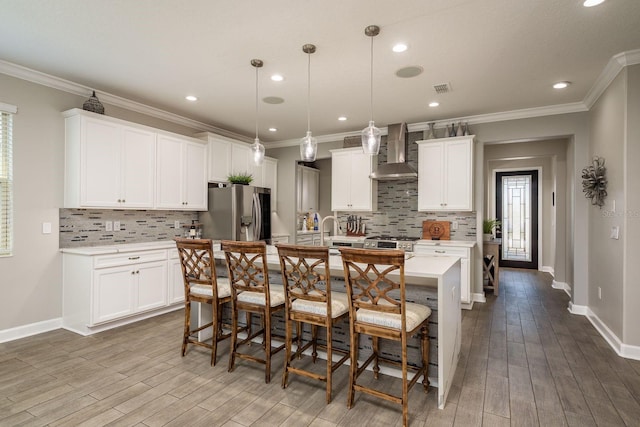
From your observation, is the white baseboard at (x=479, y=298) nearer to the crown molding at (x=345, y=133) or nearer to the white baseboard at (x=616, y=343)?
the white baseboard at (x=616, y=343)

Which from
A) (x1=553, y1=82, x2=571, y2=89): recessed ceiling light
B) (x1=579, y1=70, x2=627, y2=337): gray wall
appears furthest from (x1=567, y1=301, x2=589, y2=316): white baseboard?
(x1=553, y1=82, x2=571, y2=89): recessed ceiling light

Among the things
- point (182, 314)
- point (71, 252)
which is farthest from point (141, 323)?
point (71, 252)

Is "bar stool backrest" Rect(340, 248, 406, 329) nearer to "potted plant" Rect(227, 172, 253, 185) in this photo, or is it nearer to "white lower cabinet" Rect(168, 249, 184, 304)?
"white lower cabinet" Rect(168, 249, 184, 304)

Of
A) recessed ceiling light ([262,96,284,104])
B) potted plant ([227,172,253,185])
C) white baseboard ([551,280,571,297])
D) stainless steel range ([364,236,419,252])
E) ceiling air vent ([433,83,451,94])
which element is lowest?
white baseboard ([551,280,571,297])

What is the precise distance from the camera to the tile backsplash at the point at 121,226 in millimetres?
3844

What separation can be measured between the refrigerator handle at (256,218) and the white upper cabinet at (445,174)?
254 centimetres

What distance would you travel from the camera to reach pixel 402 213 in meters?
5.56

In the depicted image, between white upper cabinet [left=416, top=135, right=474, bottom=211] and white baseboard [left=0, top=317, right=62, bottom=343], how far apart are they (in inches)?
192

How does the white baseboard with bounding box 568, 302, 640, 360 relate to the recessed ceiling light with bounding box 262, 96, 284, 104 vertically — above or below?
below

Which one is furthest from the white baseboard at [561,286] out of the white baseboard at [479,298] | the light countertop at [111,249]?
the light countertop at [111,249]

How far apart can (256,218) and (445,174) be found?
2973 millimetres

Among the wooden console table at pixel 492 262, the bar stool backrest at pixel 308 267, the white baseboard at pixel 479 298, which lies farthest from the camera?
the wooden console table at pixel 492 262

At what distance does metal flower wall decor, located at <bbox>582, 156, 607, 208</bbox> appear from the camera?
11.7ft

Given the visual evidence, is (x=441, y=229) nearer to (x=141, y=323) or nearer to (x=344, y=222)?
(x=344, y=222)
